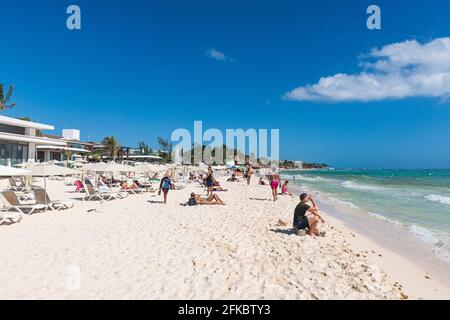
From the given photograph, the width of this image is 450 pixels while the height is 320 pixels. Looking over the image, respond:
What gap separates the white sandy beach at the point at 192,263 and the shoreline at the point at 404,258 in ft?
0.12

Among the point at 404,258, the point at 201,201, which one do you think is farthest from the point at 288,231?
the point at 201,201

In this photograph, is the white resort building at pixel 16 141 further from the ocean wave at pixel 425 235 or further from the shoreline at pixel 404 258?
the ocean wave at pixel 425 235

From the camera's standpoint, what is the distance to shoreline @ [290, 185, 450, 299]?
517cm

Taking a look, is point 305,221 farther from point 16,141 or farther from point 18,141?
point 18,141

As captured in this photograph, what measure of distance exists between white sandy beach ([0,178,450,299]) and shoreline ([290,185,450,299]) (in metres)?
0.04

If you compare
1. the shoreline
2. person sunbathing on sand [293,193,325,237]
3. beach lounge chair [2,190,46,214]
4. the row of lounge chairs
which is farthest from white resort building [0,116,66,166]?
the shoreline

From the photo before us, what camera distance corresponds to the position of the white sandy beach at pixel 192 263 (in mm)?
4250

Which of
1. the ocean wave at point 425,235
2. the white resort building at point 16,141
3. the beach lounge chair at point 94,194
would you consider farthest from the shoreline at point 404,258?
the white resort building at point 16,141

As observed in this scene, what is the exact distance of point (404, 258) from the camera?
6984 millimetres

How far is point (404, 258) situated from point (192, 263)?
4951mm

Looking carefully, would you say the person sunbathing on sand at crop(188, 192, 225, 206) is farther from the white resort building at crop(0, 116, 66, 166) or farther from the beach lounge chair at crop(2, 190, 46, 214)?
the white resort building at crop(0, 116, 66, 166)
